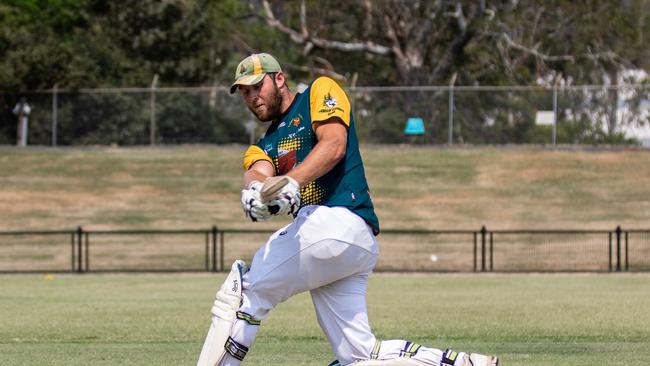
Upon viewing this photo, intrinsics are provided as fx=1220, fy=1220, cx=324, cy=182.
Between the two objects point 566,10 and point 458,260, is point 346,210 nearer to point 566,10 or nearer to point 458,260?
point 458,260

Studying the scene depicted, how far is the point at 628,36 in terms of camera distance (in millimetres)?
55000

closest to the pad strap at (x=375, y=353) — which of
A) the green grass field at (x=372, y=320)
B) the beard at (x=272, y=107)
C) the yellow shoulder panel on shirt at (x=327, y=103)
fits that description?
the yellow shoulder panel on shirt at (x=327, y=103)

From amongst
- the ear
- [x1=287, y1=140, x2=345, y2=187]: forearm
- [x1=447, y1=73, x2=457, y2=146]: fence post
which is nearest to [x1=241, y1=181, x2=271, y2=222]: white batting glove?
[x1=287, y1=140, x2=345, y2=187]: forearm

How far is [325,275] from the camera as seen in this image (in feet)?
22.6

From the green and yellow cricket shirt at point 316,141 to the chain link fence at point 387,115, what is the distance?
3397 cm

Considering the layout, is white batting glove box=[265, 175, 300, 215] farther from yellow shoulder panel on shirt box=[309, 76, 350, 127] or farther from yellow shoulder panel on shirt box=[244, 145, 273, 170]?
yellow shoulder panel on shirt box=[244, 145, 273, 170]

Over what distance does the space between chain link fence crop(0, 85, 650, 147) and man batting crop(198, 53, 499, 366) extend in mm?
34090

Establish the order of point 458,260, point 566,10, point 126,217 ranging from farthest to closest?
point 566,10
point 126,217
point 458,260

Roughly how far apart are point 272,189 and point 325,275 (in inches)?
28.9

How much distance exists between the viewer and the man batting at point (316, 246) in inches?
269

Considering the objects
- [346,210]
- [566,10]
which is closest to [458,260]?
A: [346,210]

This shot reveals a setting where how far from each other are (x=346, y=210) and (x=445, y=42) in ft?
157

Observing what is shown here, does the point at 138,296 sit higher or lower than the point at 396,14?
lower

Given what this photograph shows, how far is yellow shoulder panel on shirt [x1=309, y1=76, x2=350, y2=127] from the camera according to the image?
6.90 metres
